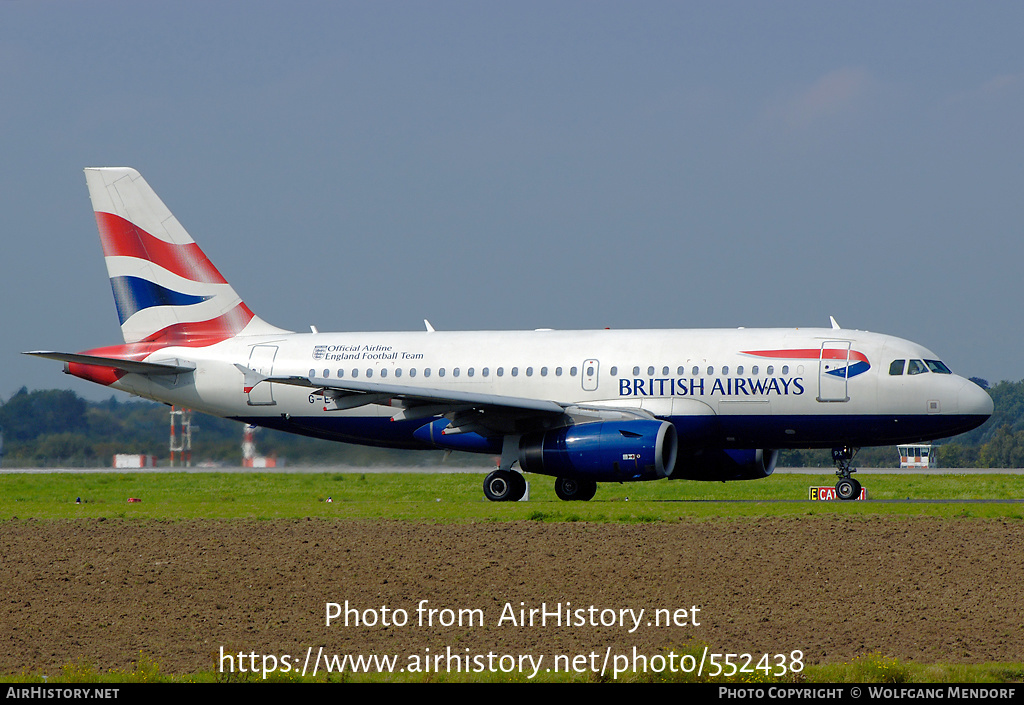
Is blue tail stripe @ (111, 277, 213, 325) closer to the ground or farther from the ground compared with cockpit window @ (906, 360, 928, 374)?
farther from the ground

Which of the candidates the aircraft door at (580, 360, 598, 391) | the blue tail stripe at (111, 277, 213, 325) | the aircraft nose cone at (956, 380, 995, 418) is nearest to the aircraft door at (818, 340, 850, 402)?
the aircraft nose cone at (956, 380, 995, 418)

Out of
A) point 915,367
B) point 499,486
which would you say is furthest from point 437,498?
point 915,367

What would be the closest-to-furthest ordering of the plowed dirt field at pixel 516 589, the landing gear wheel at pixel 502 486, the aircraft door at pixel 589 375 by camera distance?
the plowed dirt field at pixel 516 589, the landing gear wheel at pixel 502 486, the aircraft door at pixel 589 375

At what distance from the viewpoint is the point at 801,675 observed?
821 centimetres

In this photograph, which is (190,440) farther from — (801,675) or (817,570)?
(801,675)

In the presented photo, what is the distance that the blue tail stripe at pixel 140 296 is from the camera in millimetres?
27578

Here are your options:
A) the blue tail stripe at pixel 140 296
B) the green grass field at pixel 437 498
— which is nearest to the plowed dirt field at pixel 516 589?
the green grass field at pixel 437 498

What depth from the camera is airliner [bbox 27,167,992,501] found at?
886 inches

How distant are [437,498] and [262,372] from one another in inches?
194

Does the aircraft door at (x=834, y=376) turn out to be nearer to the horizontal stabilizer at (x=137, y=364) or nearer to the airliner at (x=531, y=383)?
the airliner at (x=531, y=383)

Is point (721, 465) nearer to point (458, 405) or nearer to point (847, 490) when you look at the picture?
point (847, 490)

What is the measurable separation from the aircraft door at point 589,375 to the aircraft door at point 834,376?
14.7 ft

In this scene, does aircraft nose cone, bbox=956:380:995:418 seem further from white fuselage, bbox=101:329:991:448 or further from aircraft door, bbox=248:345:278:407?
aircraft door, bbox=248:345:278:407

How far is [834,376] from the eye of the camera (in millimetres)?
22703
